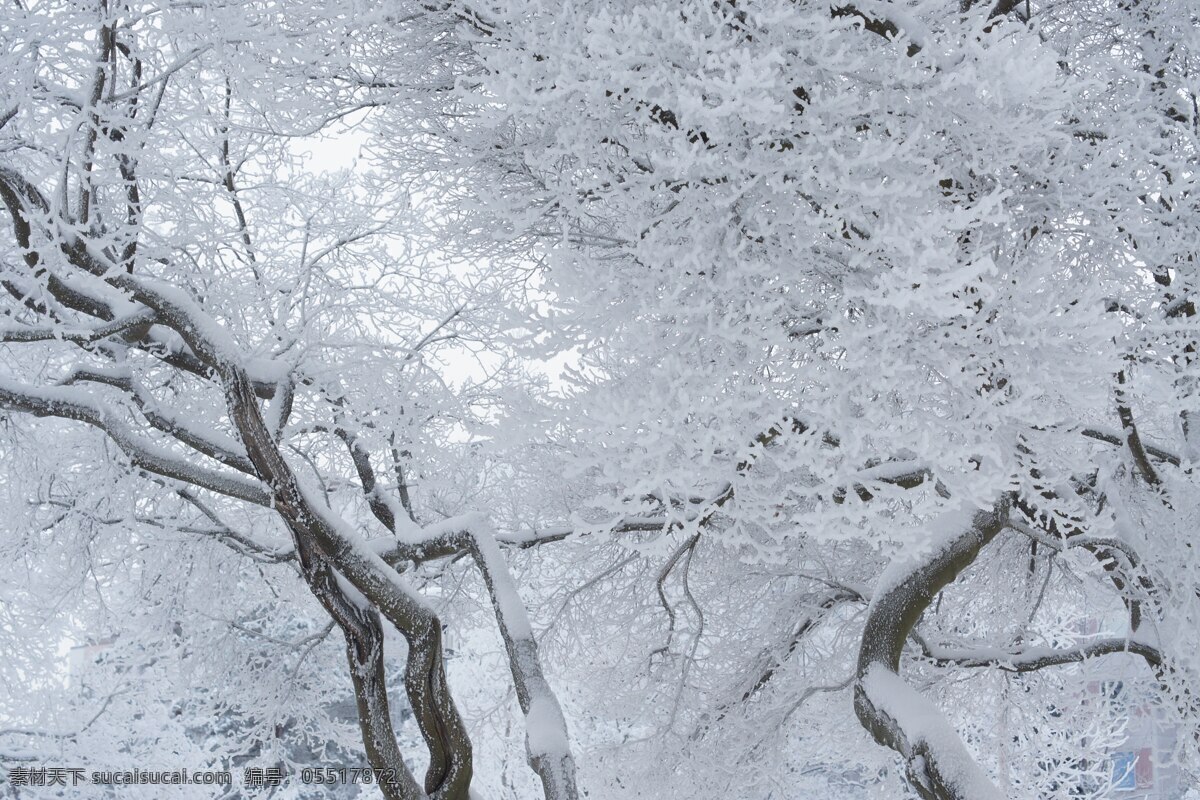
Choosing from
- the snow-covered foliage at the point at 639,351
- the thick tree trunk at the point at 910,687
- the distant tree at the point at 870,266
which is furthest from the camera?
the thick tree trunk at the point at 910,687

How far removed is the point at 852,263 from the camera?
13.6ft

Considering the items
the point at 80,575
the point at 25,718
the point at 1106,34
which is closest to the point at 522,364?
the point at 80,575

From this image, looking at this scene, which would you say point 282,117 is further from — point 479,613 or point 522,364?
point 479,613

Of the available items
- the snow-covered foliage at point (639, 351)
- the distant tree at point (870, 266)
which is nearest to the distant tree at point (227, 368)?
the snow-covered foliage at point (639, 351)

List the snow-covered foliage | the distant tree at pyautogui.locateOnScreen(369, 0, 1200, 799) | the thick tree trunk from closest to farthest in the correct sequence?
the distant tree at pyautogui.locateOnScreen(369, 0, 1200, 799)
the snow-covered foliage
the thick tree trunk

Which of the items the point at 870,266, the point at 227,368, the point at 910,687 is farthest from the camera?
the point at 910,687

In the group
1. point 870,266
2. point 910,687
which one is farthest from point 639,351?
point 910,687

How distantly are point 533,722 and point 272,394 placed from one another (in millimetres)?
2703

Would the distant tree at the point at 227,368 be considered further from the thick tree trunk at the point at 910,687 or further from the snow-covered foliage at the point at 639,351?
the thick tree trunk at the point at 910,687

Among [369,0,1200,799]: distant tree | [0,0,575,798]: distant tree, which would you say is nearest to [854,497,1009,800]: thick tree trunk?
[369,0,1200,799]: distant tree

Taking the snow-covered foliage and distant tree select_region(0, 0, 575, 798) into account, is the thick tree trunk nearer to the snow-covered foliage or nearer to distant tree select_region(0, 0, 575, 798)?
the snow-covered foliage

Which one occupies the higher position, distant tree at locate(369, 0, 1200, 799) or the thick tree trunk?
distant tree at locate(369, 0, 1200, 799)

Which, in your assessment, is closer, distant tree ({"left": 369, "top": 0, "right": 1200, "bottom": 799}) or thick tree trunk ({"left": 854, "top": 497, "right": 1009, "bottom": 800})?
distant tree ({"left": 369, "top": 0, "right": 1200, "bottom": 799})

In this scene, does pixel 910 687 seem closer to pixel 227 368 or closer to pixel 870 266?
pixel 870 266
